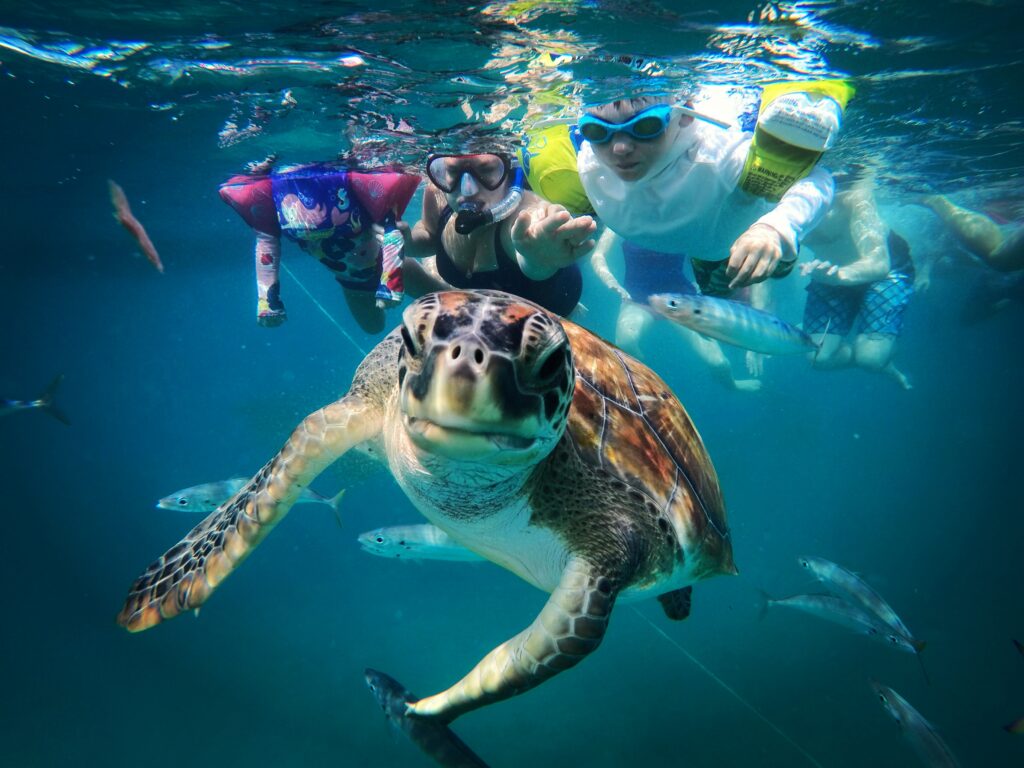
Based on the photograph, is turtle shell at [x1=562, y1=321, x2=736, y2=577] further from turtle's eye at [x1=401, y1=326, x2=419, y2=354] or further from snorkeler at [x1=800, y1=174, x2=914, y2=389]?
snorkeler at [x1=800, y1=174, x2=914, y2=389]

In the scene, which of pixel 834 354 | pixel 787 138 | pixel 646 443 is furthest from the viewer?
pixel 834 354

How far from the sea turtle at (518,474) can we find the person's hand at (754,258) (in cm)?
79

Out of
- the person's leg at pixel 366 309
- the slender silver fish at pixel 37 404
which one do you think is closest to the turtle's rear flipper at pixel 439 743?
the person's leg at pixel 366 309

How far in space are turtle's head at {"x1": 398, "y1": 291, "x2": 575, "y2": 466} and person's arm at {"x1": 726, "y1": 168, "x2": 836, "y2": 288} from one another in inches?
66.9

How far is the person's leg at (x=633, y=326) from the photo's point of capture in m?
12.6

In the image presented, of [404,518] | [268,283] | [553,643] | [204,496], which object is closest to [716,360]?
[268,283]

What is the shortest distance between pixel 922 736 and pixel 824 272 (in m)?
8.42

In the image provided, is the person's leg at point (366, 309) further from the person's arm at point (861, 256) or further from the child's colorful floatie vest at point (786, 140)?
the person's arm at point (861, 256)

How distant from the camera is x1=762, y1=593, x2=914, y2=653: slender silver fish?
193 inches

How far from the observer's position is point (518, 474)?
172cm

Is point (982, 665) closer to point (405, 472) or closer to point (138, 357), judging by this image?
point (405, 472)

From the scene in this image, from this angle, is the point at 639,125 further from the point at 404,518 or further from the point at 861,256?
the point at 404,518

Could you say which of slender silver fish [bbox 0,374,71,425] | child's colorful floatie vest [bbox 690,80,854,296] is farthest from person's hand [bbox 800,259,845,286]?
slender silver fish [bbox 0,374,71,425]

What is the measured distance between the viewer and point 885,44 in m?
5.50
